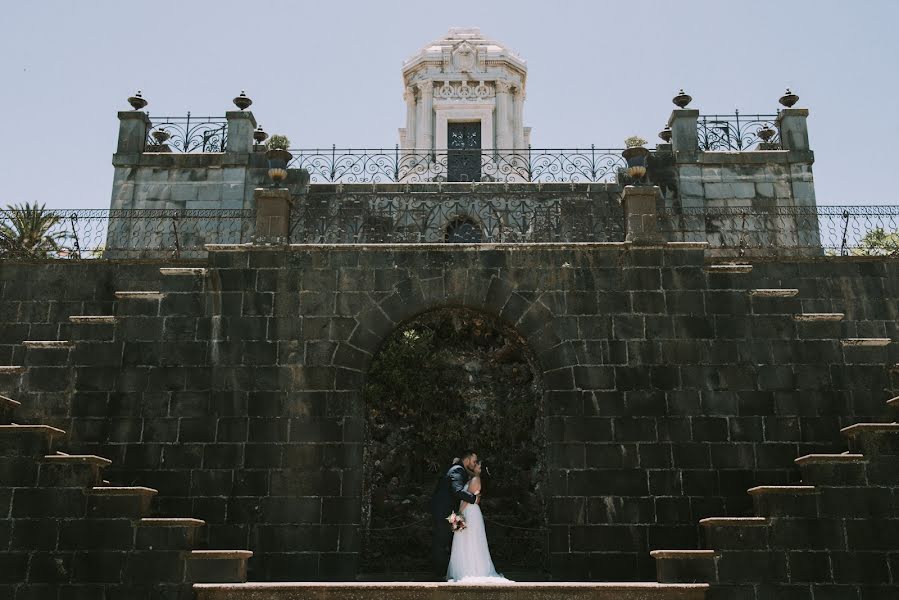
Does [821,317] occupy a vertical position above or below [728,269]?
below

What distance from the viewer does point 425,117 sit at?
31188 mm

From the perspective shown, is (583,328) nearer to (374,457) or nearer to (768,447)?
(768,447)

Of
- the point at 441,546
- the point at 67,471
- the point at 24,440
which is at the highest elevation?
the point at 24,440

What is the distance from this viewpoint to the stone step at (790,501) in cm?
1012

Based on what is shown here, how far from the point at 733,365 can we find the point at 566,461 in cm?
291

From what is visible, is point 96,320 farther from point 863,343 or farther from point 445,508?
point 863,343

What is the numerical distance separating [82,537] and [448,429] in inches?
223

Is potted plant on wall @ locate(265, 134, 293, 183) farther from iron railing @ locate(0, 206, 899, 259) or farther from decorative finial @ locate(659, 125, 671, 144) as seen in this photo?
decorative finial @ locate(659, 125, 671, 144)

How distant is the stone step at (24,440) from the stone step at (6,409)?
0.54 meters

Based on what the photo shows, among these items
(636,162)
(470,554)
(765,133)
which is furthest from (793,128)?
(470,554)

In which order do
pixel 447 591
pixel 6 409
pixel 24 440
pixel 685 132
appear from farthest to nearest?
1. pixel 685 132
2. pixel 6 409
3. pixel 24 440
4. pixel 447 591

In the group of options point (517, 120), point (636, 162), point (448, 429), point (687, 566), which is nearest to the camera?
point (687, 566)

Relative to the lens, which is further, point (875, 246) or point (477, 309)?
point (875, 246)

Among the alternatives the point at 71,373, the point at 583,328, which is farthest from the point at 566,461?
the point at 71,373
